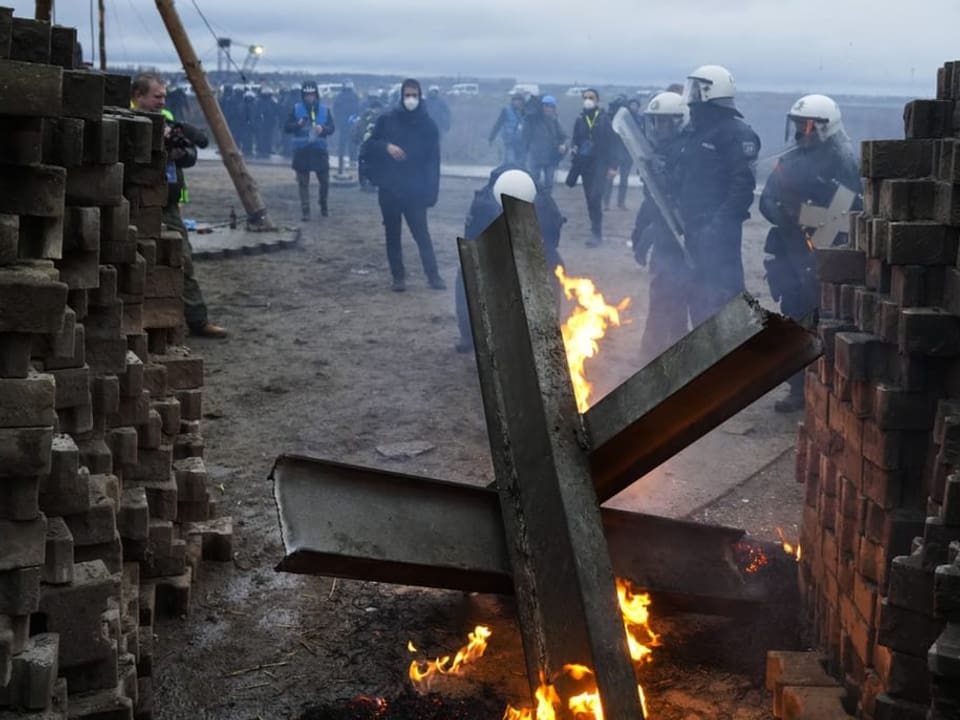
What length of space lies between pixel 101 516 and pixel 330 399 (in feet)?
16.9

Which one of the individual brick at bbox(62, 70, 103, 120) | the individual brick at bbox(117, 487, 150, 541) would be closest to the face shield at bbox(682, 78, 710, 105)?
the individual brick at bbox(117, 487, 150, 541)

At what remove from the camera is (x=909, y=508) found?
4.04 metres

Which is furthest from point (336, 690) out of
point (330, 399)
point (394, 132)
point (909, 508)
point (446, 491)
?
point (394, 132)

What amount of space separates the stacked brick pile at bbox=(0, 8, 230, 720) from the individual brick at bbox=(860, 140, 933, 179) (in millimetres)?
2784

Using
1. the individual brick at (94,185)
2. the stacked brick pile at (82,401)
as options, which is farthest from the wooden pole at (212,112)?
the individual brick at (94,185)

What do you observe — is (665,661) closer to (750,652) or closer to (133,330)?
(750,652)

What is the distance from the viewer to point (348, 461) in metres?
7.90

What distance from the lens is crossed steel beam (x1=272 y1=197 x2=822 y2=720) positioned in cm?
363

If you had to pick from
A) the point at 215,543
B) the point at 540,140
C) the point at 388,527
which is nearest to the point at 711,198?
the point at 215,543

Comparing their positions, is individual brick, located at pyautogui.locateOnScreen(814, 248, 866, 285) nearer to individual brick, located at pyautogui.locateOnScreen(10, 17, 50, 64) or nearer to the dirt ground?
the dirt ground

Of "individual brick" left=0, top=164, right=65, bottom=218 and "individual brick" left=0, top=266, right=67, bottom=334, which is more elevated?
"individual brick" left=0, top=164, right=65, bottom=218

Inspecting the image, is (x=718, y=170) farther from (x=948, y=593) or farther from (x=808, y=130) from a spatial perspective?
(x=948, y=593)

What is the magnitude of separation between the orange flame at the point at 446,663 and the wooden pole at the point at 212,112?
10.6 meters

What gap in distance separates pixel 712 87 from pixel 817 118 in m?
1.09
